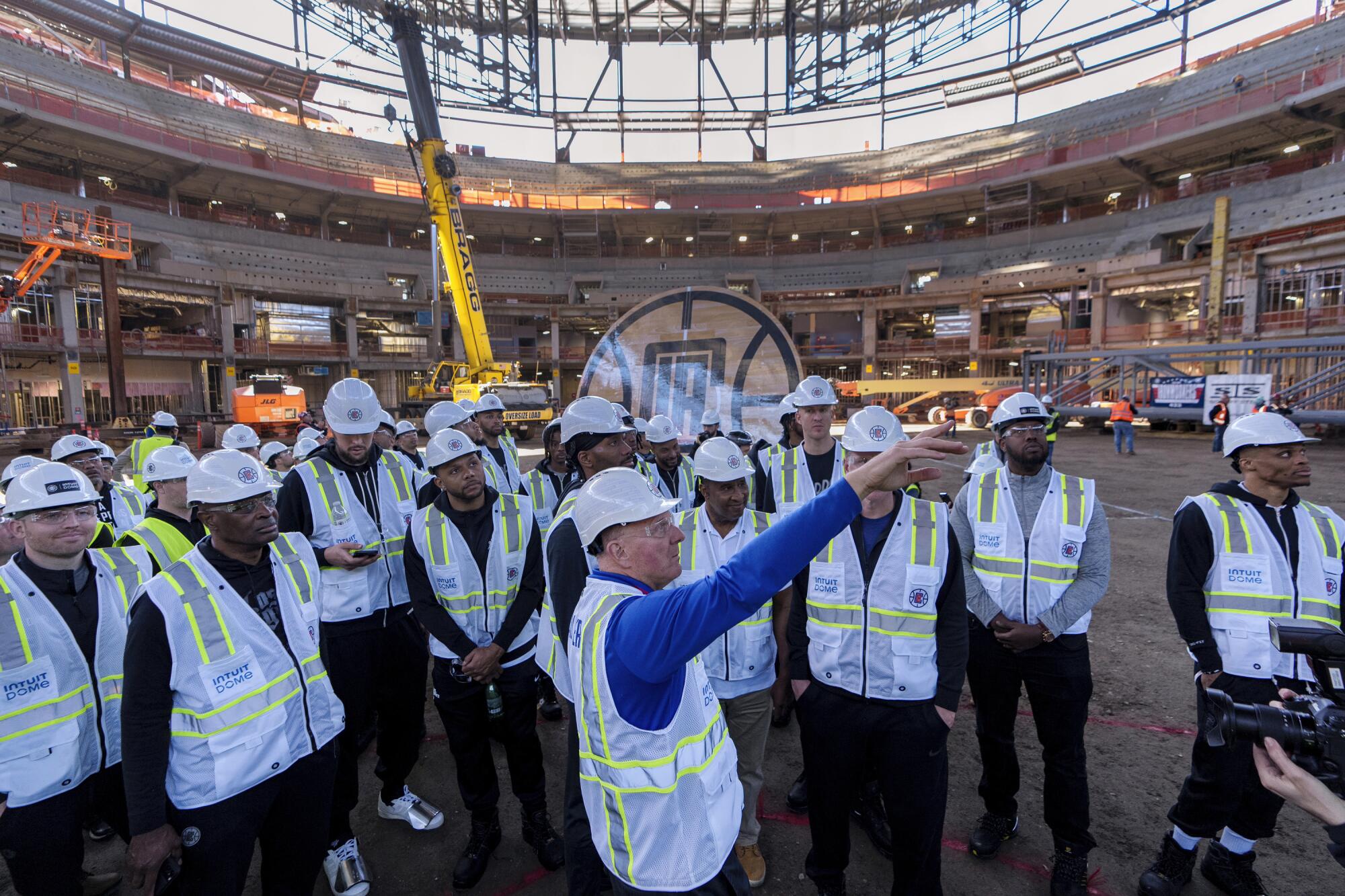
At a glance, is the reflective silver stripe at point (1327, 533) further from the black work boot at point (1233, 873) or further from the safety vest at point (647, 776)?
the safety vest at point (647, 776)

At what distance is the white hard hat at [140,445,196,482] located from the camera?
3.34 meters

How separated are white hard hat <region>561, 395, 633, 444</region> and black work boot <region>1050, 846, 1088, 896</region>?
263 cm

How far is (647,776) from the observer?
146 centimetres

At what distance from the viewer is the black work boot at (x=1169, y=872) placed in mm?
2525

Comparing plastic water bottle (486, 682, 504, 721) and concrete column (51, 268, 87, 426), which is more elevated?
concrete column (51, 268, 87, 426)

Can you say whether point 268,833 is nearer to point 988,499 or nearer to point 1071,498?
point 988,499

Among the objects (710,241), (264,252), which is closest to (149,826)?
(264,252)

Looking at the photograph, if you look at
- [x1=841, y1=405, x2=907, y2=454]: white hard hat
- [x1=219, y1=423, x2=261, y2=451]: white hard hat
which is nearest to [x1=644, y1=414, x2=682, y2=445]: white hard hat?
[x1=841, y1=405, x2=907, y2=454]: white hard hat

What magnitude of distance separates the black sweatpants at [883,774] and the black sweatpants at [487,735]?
4.33ft

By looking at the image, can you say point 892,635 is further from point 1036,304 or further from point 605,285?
point 605,285

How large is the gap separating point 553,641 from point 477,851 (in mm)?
1129

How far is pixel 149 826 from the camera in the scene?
1831 millimetres

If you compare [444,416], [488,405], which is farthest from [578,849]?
[488,405]

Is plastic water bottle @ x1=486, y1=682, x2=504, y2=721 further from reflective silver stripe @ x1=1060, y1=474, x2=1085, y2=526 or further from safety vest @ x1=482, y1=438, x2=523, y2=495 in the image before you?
reflective silver stripe @ x1=1060, y1=474, x2=1085, y2=526
